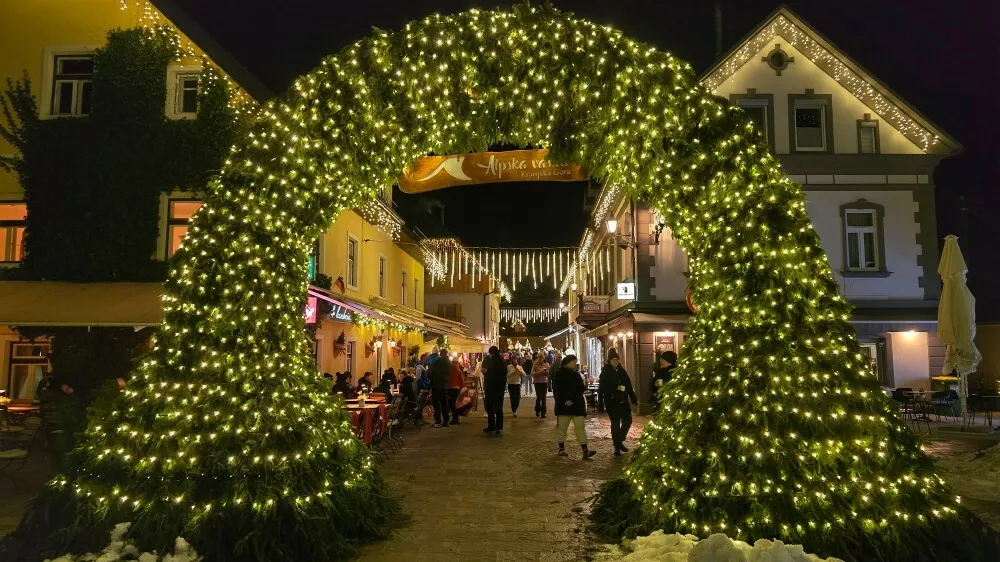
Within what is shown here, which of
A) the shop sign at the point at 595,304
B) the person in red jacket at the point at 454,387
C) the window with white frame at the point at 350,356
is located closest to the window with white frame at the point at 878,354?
the shop sign at the point at 595,304

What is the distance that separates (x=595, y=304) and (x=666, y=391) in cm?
1650

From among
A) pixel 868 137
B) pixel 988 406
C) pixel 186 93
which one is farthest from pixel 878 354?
pixel 186 93

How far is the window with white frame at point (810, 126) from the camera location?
17.4 metres

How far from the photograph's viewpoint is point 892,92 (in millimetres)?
17094

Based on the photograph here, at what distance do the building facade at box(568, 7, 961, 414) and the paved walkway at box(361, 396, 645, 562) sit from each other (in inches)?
280

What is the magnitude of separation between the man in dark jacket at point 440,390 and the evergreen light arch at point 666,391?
28.3 ft

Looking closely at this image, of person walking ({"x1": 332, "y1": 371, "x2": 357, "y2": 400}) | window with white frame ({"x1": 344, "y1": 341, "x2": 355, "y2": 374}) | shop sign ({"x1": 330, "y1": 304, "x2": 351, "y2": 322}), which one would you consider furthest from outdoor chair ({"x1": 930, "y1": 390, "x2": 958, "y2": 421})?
window with white frame ({"x1": 344, "y1": 341, "x2": 355, "y2": 374})

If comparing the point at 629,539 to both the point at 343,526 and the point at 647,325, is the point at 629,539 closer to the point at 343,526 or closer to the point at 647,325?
the point at 343,526

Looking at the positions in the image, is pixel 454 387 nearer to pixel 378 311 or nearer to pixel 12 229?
pixel 378 311

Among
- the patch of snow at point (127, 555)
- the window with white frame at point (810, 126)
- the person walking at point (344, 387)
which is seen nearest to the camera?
the patch of snow at point (127, 555)

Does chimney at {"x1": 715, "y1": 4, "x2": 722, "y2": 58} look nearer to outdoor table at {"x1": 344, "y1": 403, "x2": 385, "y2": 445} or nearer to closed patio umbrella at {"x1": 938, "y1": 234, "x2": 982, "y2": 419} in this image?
closed patio umbrella at {"x1": 938, "y1": 234, "x2": 982, "y2": 419}

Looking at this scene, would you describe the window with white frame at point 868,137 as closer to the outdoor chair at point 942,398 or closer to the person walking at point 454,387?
the outdoor chair at point 942,398

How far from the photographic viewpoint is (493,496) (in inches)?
305

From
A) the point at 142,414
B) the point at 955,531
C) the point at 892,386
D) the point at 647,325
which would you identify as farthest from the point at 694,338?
the point at 892,386
